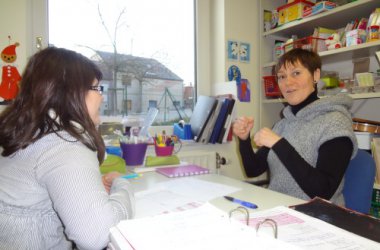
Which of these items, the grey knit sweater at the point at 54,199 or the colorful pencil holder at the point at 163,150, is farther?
the colorful pencil holder at the point at 163,150

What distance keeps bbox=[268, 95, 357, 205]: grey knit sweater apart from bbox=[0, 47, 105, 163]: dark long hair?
74 cm

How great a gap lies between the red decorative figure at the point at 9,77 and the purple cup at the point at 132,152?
0.59 meters

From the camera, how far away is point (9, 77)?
130cm

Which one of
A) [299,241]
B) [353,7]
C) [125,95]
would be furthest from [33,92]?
[353,7]

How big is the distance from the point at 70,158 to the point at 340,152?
0.80 metres

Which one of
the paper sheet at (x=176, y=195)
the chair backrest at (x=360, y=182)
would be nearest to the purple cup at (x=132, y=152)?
the paper sheet at (x=176, y=195)

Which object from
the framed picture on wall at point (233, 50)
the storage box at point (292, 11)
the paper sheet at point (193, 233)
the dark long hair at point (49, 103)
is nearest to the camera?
the paper sheet at point (193, 233)

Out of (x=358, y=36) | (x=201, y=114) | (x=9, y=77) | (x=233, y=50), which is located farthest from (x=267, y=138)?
(x=9, y=77)

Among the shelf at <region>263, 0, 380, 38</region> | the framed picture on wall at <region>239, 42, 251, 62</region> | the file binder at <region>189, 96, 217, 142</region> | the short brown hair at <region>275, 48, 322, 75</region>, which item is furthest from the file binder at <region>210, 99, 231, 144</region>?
the shelf at <region>263, 0, 380, 38</region>

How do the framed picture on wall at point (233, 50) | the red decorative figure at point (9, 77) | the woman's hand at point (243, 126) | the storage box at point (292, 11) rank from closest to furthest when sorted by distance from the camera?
1. the woman's hand at point (243, 126)
2. the red decorative figure at point (9, 77)
3. the storage box at point (292, 11)
4. the framed picture on wall at point (233, 50)

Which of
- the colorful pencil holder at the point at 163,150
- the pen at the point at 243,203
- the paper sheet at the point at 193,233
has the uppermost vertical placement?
the colorful pencil holder at the point at 163,150

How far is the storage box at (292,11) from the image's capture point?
1.73 meters

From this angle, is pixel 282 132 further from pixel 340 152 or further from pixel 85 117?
pixel 85 117

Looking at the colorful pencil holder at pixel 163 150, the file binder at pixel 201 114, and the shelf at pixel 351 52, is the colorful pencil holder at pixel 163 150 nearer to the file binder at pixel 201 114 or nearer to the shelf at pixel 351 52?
the file binder at pixel 201 114
